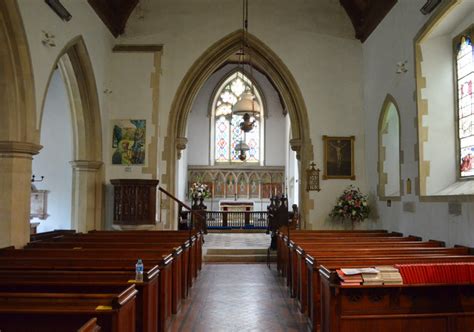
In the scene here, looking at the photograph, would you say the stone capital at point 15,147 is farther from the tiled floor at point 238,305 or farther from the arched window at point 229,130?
the arched window at point 229,130

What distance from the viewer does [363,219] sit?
918 cm

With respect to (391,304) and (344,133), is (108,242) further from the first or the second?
(344,133)

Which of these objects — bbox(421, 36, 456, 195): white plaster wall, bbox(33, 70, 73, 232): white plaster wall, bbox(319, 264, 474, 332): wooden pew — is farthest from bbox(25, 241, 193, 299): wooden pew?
bbox(33, 70, 73, 232): white plaster wall

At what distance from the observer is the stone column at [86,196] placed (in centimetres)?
868

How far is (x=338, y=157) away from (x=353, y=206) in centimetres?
127

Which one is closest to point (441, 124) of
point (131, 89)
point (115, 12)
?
point (131, 89)

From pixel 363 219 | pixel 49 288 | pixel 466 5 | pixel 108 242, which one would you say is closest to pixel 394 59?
pixel 466 5

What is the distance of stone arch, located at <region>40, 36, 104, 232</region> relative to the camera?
28.1ft

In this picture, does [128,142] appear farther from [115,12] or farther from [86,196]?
[115,12]

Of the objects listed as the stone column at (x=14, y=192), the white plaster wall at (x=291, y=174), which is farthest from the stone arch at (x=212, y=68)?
the white plaster wall at (x=291, y=174)

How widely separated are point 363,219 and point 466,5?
4.69 m

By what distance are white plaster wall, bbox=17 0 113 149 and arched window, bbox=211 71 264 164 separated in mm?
9424

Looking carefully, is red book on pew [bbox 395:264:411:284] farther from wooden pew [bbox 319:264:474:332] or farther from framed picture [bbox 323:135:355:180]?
framed picture [bbox 323:135:355:180]

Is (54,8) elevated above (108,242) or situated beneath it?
elevated above
